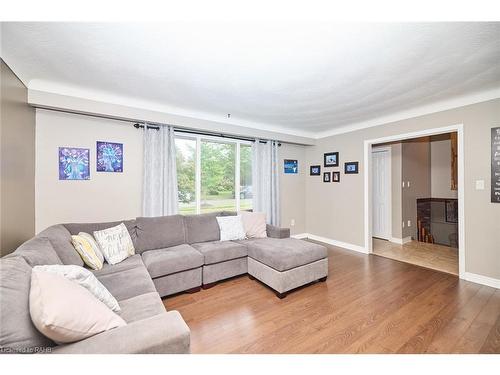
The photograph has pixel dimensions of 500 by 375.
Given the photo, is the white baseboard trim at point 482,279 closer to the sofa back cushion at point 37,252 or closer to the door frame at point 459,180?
the door frame at point 459,180

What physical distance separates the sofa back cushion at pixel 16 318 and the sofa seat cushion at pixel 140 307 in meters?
0.42

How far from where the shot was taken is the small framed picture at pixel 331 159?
14.9 feet

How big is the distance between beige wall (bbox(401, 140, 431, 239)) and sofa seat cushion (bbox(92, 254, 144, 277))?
17.1 feet

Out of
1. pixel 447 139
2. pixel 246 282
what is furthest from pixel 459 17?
pixel 447 139

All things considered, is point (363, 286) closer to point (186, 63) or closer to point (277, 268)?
point (277, 268)

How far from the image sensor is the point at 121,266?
2215 millimetres

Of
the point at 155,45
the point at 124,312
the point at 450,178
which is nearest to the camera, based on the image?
the point at 124,312

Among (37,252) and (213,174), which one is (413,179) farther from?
(37,252)

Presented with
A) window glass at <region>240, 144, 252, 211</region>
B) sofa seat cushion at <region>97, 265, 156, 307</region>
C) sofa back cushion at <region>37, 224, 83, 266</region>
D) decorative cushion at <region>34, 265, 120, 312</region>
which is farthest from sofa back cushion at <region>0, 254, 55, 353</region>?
window glass at <region>240, 144, 252, 211</region>

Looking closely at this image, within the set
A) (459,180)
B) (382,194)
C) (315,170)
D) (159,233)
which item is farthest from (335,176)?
(159,233)

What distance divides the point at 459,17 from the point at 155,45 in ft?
6.98

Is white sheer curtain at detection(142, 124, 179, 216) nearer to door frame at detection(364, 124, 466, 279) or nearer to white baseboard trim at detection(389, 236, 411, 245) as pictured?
door frame at detection(364, 124, 466, 279)

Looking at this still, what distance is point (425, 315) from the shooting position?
6.68ft

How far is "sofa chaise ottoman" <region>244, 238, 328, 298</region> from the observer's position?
2432 mm
